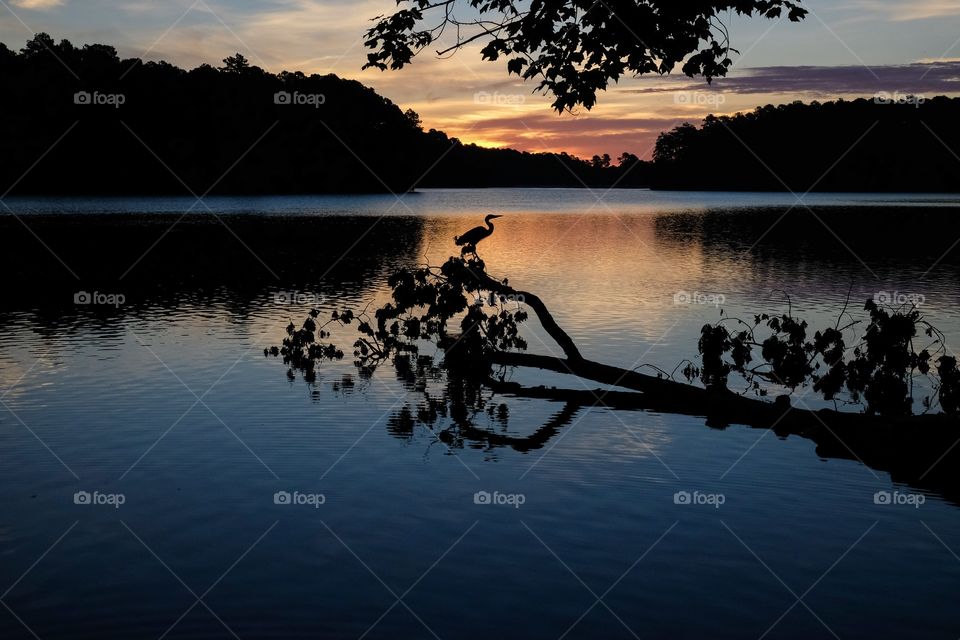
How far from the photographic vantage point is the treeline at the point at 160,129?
14125 centimetres

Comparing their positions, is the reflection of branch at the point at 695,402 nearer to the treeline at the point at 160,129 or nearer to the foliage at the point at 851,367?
the foliage at the point at 851,367

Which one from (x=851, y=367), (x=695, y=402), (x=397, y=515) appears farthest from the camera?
(x=851, y=367)

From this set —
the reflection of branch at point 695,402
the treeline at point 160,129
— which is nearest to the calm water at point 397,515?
the reflection of branch at point 695,402

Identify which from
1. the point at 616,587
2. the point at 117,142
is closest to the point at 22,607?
the point at 616,587

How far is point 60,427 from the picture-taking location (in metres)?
16.1

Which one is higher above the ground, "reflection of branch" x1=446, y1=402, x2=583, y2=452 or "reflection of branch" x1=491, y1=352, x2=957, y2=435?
"reflection of branch" x1=491, y1=352, x2=957, y2=435

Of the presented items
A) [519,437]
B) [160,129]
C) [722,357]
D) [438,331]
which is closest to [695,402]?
[519,437]

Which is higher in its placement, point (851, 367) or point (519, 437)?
point (851, 367)

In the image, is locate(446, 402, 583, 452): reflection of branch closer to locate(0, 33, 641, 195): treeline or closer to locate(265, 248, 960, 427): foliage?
locate(265, 248, 960, 427): foliage

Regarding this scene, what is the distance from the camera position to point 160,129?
518 ft

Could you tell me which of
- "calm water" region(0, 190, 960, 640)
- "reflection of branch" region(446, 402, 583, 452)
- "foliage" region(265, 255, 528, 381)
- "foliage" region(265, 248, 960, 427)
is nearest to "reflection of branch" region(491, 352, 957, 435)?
"calm water" region(0, 190, 960, 640)

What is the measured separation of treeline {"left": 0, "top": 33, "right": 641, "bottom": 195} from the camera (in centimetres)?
14125

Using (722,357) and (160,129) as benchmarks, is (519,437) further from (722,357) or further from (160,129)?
(160,129)

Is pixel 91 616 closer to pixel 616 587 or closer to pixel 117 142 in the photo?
pixel 616 587
